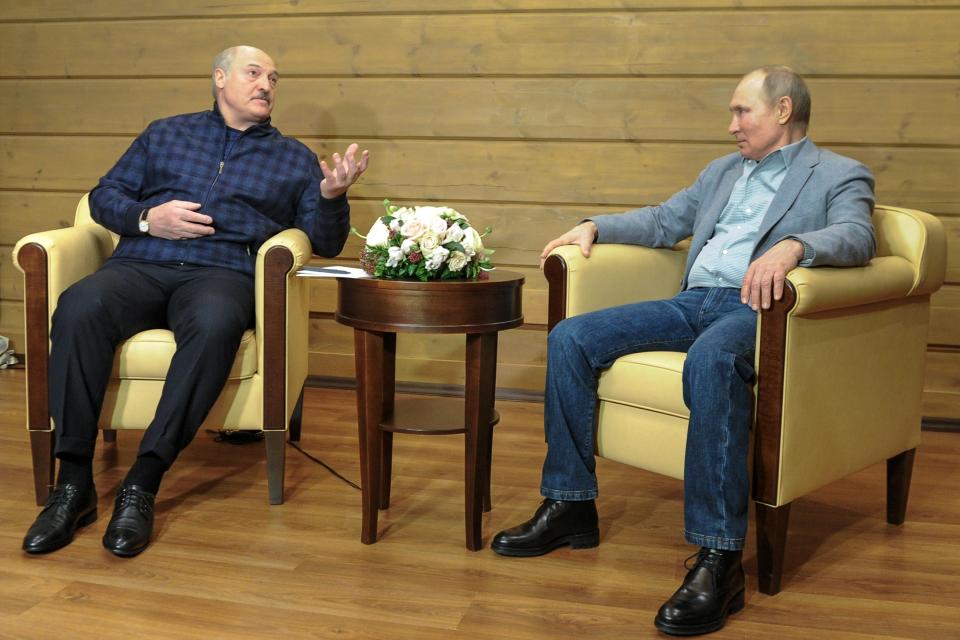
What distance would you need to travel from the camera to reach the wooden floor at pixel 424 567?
1.95 m

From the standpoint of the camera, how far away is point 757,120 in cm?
247

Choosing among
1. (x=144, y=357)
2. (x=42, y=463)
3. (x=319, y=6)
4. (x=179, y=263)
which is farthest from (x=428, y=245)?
(x=319, y=6)

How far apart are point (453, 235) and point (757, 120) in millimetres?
817

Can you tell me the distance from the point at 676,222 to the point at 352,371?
5.60ft

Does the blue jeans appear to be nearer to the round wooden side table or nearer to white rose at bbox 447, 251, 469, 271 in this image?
the round wooden side table

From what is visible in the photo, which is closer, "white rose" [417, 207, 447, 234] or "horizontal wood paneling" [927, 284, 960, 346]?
A: "white rose" [417, 207, 447, 234]

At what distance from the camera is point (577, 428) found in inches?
90.0

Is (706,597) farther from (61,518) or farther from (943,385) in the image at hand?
(943,385)

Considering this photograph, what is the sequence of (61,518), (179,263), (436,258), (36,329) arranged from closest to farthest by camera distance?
1. (436,258)
2. (61,518)
3. (36,329)
4. (179,263)

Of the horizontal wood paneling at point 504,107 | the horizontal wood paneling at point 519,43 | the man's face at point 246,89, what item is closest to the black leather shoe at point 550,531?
the man's face at point 246,89

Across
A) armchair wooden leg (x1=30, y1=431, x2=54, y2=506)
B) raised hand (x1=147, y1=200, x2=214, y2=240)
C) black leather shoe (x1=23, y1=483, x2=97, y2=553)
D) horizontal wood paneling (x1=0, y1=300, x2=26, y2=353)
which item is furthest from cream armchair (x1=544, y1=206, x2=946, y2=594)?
horizontal wood paneling (x1=0, y1=300, x2=26, y2=353)

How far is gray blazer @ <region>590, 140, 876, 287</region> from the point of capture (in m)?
2.14

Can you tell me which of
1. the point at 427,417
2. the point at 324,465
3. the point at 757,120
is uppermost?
the point at 757,120

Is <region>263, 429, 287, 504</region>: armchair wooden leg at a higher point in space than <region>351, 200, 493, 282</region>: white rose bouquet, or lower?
lower
